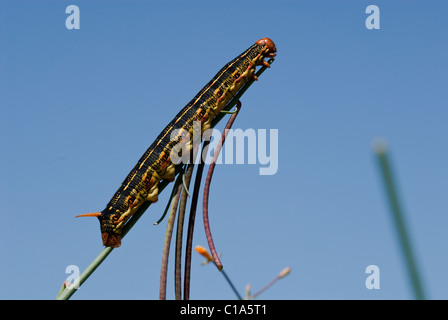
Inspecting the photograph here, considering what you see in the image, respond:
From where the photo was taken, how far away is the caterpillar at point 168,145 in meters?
1.72

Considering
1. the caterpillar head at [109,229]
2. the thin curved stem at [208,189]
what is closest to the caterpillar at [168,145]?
the caterpillar head at [109,229]

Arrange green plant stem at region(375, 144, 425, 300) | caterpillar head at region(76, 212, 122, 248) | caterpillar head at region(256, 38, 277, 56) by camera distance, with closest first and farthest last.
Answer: green plant stem at region(375, 144, 425, 300)
caterpillar head at region(76, 212, 122, 248)
caterpillar head at region(256, 38, 277, 56)

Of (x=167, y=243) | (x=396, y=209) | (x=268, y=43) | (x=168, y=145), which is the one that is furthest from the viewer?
(x=268, y=43)

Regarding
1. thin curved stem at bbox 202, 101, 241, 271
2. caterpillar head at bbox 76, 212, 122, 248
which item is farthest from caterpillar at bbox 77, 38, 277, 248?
thin curved stem at bbox 202, 101, 241, 271

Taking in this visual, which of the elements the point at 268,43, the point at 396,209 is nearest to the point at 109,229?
the point at 268,43

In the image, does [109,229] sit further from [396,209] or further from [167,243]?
[396,209]

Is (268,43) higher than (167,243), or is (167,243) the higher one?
(268,43)

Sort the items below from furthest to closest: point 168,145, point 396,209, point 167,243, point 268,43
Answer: point 268,43 < point 168,145 < point 167,243 < point 396,209

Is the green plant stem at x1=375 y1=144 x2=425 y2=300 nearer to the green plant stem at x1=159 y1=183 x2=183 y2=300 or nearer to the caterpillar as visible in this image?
the green plant stem at x1=159 y1=183 x2=183 y2=300

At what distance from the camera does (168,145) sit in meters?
1.73

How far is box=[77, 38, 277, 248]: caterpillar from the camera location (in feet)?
5.63
